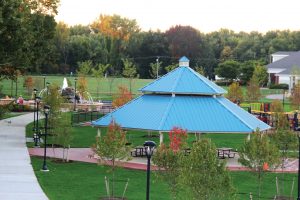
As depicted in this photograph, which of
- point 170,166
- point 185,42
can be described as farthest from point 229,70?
point 170,166

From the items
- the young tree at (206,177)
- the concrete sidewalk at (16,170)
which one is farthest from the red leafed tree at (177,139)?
the young tree at (206,177)

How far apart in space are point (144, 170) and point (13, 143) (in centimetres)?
1084

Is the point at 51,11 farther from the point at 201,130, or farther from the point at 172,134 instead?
the point at 172,134

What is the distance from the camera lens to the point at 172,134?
29.9m

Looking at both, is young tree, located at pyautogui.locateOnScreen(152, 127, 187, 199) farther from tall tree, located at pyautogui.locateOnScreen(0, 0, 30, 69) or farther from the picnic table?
tall tree, located at pyautogui.locateOnScreen(0, 0, 30, 69)

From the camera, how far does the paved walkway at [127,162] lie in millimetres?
32812

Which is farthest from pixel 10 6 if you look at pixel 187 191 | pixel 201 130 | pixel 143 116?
pixel 187 191

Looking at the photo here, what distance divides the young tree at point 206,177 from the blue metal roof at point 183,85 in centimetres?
1903

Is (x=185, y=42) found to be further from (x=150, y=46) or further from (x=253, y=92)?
(x=253, y=92)

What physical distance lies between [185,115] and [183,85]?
2496mm

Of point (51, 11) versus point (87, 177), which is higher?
point (51, 11)

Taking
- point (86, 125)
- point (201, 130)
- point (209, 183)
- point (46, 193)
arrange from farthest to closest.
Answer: point (86, 125) < point (201, 130) < point (46, 193) < point (209, 183)

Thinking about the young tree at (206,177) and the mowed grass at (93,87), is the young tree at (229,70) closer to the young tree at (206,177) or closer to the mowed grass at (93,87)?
the mowed grass at (93,87)

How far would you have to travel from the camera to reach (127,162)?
33844 millimetres
